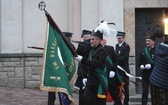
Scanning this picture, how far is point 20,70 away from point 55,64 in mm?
7340

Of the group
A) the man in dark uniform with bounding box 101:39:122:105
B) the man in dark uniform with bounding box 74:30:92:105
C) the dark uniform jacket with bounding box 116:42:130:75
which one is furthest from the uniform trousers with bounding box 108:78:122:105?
the dark uniform jacket with bounding box 116:42:130:75

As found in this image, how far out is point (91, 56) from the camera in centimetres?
916

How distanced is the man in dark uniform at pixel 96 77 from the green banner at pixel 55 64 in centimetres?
82

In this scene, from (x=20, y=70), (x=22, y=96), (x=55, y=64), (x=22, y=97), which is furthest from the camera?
(x=20, y=70)

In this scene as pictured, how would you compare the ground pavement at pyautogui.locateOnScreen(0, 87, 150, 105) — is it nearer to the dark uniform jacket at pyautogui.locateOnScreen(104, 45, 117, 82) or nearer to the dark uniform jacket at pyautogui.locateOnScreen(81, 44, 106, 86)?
the dark uniform jacket at pyautogui.locateOnScreen(104, 45, 117, 82)

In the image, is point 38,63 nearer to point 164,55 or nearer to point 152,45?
point 152,45

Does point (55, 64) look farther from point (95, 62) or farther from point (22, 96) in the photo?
point (22, 96)

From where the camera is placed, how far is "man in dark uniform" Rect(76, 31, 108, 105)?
9102mm

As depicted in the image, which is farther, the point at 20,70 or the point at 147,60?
the point at 20,70

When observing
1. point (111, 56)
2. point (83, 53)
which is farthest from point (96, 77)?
point (111, 56)

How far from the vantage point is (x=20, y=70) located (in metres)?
15.3

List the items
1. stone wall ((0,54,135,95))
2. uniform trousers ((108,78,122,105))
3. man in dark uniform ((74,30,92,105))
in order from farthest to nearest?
stone wall ((0,54,135,95)) < uniform trousers ((108,78,122,105)) < man in dark uniform ((74,30,92,105))

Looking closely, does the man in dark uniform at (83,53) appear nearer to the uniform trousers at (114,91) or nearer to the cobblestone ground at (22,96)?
the uniform trousers at (114,91)

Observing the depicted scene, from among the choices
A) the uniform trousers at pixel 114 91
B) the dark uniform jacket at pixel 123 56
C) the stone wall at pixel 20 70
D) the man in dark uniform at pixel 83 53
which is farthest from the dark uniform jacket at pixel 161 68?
the stone wall at pixel 20 70
